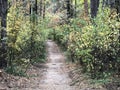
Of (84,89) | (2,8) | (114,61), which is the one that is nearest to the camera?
(84,89)

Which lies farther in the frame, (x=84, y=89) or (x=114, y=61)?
(x=114, y=61)

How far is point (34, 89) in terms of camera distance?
41.6 feet

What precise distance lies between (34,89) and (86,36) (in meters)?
3.49

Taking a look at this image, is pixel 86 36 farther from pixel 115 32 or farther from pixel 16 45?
pixel 16 45

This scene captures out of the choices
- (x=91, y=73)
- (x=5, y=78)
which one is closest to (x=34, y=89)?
(x=5, y=78)

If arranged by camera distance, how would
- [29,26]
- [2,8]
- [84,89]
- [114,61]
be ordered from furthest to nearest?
[29,26]
[2,8]
[114,61]
[84,89]

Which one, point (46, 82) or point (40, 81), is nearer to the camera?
point (46, 82)

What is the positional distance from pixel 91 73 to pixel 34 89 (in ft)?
10.00

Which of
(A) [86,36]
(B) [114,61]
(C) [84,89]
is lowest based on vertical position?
(C) [84,89]

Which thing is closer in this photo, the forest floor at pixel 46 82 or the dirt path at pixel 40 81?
the forest floor at pixel 46 82

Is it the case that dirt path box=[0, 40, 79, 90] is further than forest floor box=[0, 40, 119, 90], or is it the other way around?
dirt path box=[0, 40, 79, 90]

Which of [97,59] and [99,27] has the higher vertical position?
[99,27]

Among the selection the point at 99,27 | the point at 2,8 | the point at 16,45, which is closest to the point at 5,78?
the point at 16,45

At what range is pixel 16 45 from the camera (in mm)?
15391
